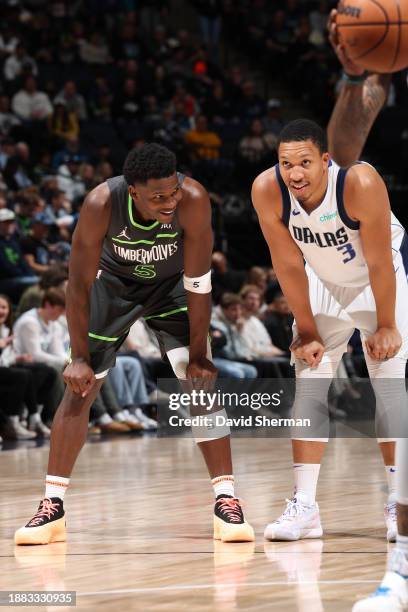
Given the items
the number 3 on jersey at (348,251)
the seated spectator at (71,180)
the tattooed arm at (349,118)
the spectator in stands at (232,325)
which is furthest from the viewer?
the seated spectator at (71,180)

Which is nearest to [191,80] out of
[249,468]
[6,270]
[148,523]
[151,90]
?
[151,90]

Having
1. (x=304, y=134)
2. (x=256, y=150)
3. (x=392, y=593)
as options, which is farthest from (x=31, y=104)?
(x=392, y=593)

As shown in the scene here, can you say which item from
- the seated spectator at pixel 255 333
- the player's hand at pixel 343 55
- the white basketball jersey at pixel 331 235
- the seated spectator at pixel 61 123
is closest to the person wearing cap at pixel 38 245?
the seated spectator at pixel 255 333

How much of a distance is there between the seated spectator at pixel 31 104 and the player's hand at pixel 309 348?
9919mm

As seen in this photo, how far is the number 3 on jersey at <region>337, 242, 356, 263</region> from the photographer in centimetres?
493

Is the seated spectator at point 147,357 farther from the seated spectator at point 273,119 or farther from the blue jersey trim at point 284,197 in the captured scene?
the seated spectator at point 273,119

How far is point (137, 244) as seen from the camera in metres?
5.21

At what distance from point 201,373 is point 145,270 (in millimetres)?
524

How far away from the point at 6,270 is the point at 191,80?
22.4 feet

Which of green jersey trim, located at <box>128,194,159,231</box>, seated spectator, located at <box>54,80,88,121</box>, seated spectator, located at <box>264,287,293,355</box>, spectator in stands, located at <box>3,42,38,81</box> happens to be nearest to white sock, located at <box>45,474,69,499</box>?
green jersey trim, located at <box>128,194,159,231</box>

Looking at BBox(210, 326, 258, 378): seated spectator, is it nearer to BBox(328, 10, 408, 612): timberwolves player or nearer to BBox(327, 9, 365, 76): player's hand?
BBox(328, 10, 408, 612): timberwolves player

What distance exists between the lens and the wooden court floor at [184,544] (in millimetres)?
3957

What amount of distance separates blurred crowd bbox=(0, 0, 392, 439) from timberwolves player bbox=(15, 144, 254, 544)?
4.52 metres

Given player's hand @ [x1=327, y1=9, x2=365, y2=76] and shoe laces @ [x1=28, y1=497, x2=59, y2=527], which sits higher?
player's hand @ [x1=327, y1=9, x2=365, y2=76]
